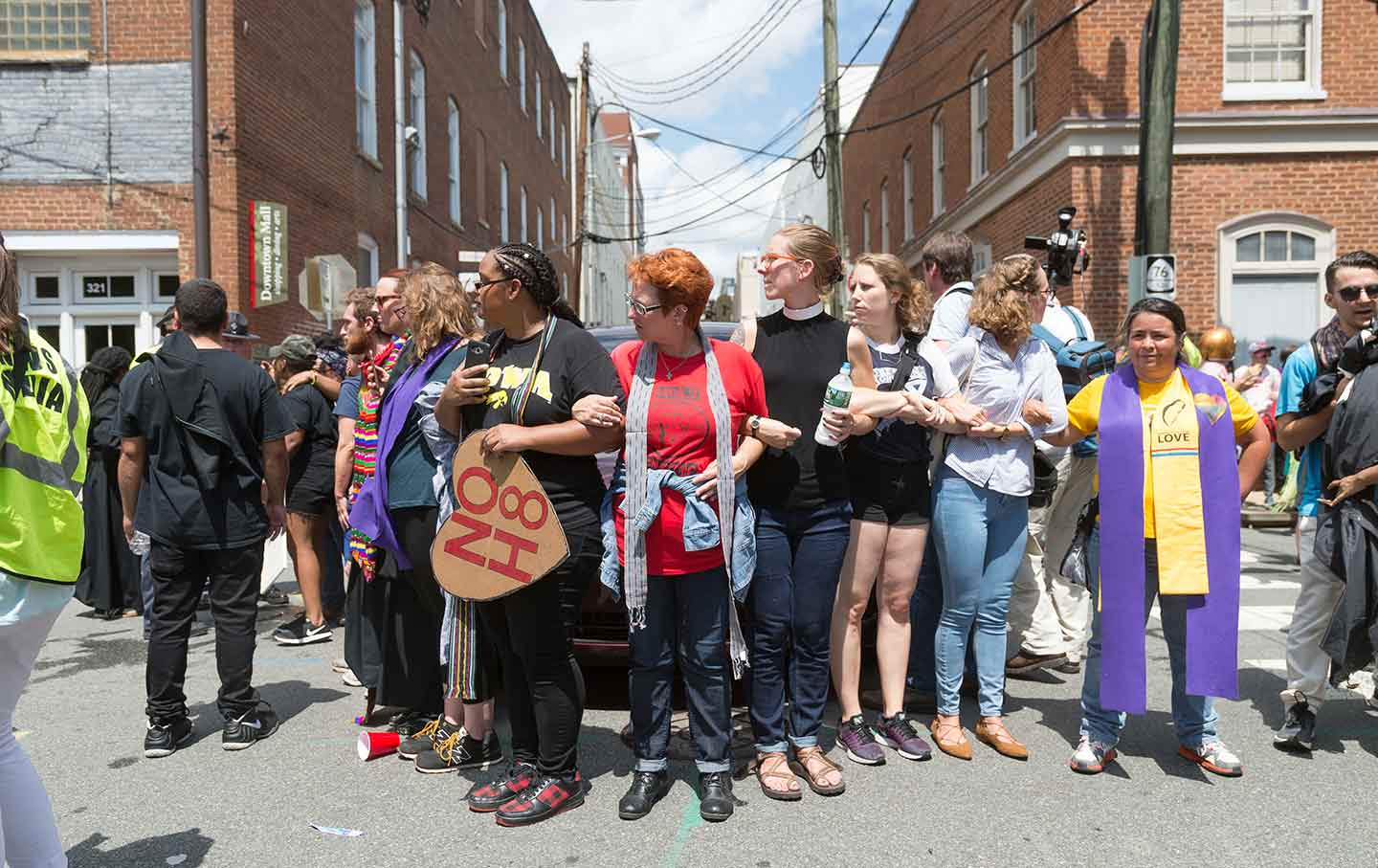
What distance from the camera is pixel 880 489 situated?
379 centimetres

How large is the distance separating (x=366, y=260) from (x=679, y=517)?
14.8m

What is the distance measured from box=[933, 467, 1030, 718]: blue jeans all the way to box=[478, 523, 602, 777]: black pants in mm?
1487

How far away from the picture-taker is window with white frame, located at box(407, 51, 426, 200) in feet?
64.6

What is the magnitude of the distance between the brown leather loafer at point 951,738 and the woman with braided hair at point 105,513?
546cm

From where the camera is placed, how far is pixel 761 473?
11.7ft

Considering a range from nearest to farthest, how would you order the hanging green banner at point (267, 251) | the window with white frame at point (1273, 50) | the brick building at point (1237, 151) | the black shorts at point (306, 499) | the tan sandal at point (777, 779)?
1. the tan sandal at point (777, 779)
2. the black shorts at point (306, 499)
3. the hanging green banner at point (267, 251)
4. the brick building at point (1237, 151)
5. the window with white frame at point (1273, 50)

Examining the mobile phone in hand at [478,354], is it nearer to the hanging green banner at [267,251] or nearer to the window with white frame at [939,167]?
the hanging green banner at [267,251]

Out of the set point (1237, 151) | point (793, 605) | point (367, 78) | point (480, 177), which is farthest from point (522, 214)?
point (793, 605)

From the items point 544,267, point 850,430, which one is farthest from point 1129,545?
point 544,267

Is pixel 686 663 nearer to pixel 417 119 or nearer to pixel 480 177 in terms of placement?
pixel 417 119

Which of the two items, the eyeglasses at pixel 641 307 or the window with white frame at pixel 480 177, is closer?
the eyeglasses at pixel 641 307

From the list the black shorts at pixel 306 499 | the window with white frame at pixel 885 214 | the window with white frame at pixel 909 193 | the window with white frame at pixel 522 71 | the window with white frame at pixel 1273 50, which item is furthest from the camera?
the window with white frame at pixel 522 71

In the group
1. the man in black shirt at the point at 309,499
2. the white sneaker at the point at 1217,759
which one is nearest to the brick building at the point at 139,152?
the man in black shirt at the point at 309,499

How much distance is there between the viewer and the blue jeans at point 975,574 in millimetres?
3893
